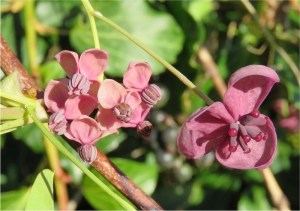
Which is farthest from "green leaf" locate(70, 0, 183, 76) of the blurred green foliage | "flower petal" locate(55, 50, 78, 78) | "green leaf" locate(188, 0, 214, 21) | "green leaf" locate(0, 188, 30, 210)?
"flower petal" locate(55, 50, 78, 78)

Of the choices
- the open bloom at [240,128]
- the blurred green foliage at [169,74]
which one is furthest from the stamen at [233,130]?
the blurred green foliage at [169,74]

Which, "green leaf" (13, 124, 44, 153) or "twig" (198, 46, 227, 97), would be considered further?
"twig" (198, 46, 227, 97)

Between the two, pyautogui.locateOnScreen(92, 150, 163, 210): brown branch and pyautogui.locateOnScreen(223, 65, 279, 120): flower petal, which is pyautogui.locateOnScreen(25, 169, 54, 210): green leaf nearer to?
pyautogui.locateOnScreen(92, 150, 163, 210): brown branch

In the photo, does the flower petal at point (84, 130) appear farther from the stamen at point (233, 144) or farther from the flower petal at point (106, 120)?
the stamen at point (233, 144)

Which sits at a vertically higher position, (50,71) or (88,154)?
(88,154)

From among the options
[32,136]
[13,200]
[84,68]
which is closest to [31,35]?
[32,136]

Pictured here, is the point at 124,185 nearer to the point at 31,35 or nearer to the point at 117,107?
the point at 117,107
